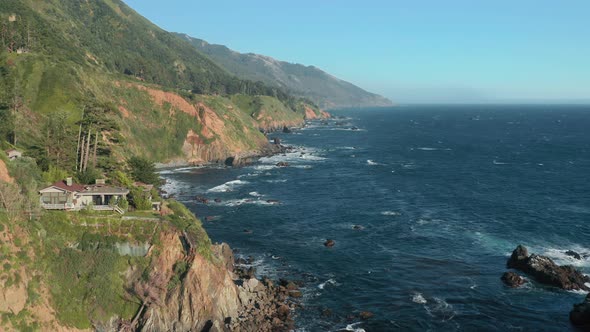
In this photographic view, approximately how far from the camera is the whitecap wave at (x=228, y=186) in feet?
339

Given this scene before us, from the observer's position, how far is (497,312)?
50625 millimetres

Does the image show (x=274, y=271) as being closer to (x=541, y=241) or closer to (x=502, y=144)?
(x=541, y=241)

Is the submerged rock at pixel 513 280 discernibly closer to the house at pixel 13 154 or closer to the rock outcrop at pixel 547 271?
the rock outcrop at pixel 547 271

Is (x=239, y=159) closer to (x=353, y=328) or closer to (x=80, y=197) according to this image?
(x=80, y=197)

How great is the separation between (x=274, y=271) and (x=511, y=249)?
36.2 metres

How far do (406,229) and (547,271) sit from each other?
23516 millimetres

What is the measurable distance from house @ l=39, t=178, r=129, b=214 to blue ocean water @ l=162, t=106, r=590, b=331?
2062cm

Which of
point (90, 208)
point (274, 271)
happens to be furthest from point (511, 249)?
point (90, 208)

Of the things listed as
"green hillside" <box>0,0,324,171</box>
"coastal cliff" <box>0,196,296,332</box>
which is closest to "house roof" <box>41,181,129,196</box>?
"coastal cliff" <box>0,196,296,332</box>

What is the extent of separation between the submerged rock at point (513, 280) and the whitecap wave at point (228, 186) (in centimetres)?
6291

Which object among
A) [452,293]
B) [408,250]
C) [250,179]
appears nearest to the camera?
[452,293]

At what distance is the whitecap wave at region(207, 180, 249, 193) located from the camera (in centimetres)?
10332

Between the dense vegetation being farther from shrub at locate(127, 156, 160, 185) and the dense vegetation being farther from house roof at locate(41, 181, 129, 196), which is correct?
house roof at locate(41, 181, 129, 196)

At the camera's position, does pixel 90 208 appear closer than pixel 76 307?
No
